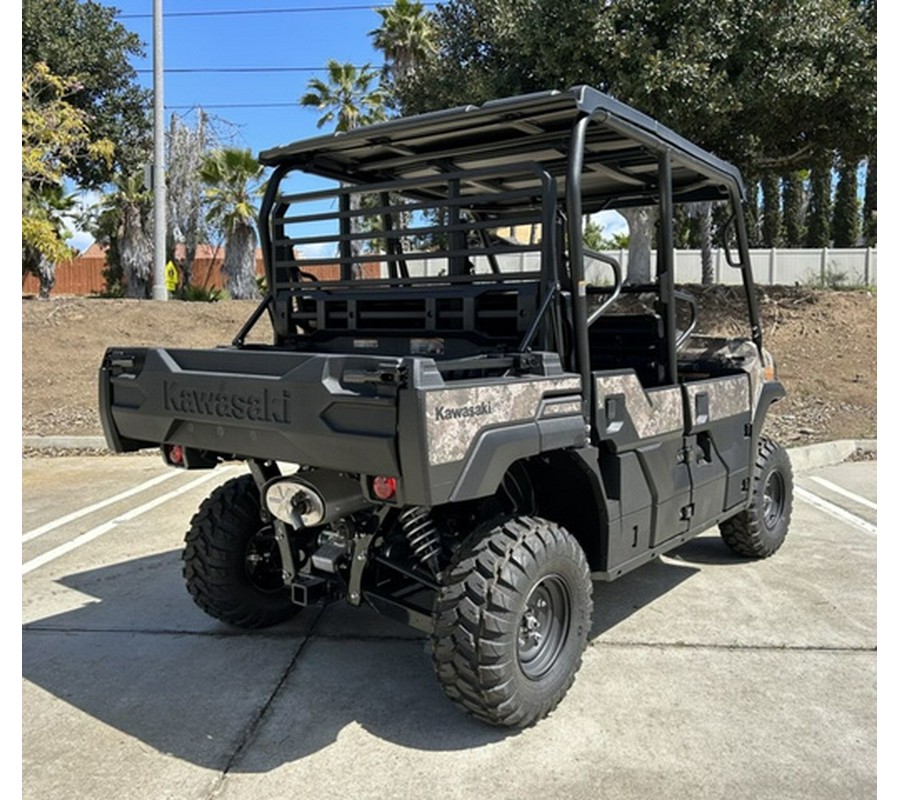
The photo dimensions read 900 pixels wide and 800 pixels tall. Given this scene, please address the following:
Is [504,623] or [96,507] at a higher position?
[504,623]

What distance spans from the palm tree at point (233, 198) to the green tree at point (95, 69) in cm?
199

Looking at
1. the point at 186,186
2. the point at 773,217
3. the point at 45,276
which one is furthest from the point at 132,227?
the point at 773,217

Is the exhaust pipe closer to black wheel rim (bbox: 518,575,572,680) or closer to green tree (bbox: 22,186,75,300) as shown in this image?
black wheel rim (bbox: 518,575,572,680)

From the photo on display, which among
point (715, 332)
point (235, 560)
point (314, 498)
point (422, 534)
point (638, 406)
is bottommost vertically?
point (235, 560)

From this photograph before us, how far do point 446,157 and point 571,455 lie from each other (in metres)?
1.76

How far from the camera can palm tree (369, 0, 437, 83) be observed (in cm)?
2816

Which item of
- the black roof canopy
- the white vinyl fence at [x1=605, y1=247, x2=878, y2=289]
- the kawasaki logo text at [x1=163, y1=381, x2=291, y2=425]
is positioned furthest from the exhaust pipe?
the white vinyl fence at [x1=605, y1=247, x2=878, y2=289]

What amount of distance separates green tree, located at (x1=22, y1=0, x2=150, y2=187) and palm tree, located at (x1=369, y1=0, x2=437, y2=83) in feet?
30.2

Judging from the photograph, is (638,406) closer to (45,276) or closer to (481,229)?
(481,229)

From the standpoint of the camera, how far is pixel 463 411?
2.67 metres

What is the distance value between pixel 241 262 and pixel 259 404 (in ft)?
74.3

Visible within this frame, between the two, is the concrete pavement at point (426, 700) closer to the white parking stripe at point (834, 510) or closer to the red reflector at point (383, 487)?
the red reflector at point (383, 487)

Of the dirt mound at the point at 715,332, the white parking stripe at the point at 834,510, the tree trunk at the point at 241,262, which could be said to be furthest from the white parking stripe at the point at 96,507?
the tree trunk at the point at 241,262

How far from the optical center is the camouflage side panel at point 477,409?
257cm
